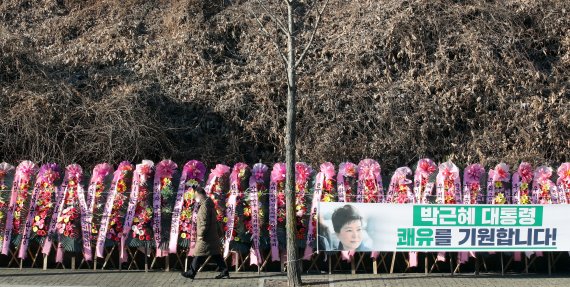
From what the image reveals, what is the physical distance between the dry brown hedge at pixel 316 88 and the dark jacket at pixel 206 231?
370cm

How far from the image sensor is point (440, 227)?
10.9m

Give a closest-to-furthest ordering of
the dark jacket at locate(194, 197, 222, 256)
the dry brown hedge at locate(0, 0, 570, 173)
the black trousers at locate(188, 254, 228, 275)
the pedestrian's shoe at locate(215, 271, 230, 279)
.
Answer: the dark jacket at locate(194, 197, 222, 256)
the black trousers at locate(188, 254, 228, 275)
the pedestrian's shoe at locate(215, 271, 230, 279)
the dry brown hedge at locate(0, 0, 570, 173)

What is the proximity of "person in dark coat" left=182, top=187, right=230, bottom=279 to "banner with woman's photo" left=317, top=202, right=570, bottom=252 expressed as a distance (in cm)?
160

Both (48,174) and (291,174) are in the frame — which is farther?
(48,174)

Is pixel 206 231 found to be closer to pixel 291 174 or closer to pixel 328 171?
pixel 291 174

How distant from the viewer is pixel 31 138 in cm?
1380

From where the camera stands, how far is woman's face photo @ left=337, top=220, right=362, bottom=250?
35.8ft

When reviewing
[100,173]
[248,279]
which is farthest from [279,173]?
[100,173]

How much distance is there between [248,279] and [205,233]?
111 centimetres

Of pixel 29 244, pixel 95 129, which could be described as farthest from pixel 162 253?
pixel 95 129

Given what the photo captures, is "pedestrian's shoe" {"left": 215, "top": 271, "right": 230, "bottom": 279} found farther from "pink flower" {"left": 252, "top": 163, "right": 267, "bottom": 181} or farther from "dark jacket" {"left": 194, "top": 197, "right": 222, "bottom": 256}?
A: "pink flower" {"left": 252, "top": 163, "right": 267, "bottom": 181}

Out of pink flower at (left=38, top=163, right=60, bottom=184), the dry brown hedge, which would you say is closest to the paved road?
pink flower at (left=38, top=163, right=60, bottom=184)

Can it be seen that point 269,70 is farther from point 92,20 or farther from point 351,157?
point 92,20

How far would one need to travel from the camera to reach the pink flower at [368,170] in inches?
450
